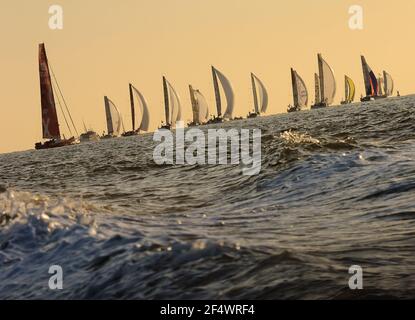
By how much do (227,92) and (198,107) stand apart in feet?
25.9

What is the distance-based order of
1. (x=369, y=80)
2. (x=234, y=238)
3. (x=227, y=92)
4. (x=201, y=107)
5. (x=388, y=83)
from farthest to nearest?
(x=388, y=83)
(x=201, y=107)
(x=227, y=92)
(x=369, y=80)
(x=234, y=238)

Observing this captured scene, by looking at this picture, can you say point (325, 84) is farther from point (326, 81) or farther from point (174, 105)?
point (174, 105)

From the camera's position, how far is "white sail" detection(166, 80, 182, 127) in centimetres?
14119

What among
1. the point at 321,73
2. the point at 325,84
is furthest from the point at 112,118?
the point at 325,84

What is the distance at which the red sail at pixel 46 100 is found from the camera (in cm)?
8081

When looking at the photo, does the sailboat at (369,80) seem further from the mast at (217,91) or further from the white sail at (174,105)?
the white sail at (174,105)

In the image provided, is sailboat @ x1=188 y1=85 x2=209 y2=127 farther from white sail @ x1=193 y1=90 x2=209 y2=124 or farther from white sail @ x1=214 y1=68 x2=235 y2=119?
A: white sail @ x1=214 y1=68 x2=235 y2=119

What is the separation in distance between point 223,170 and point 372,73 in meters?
131

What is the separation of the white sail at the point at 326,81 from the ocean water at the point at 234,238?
390ft

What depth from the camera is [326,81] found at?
448 ft

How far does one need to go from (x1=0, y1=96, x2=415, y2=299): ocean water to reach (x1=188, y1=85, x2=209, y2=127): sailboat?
132m

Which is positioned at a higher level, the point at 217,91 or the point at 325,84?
the point at 325,84

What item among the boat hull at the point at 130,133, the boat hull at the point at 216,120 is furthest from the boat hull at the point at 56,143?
the boat hull at the point at 216,120
